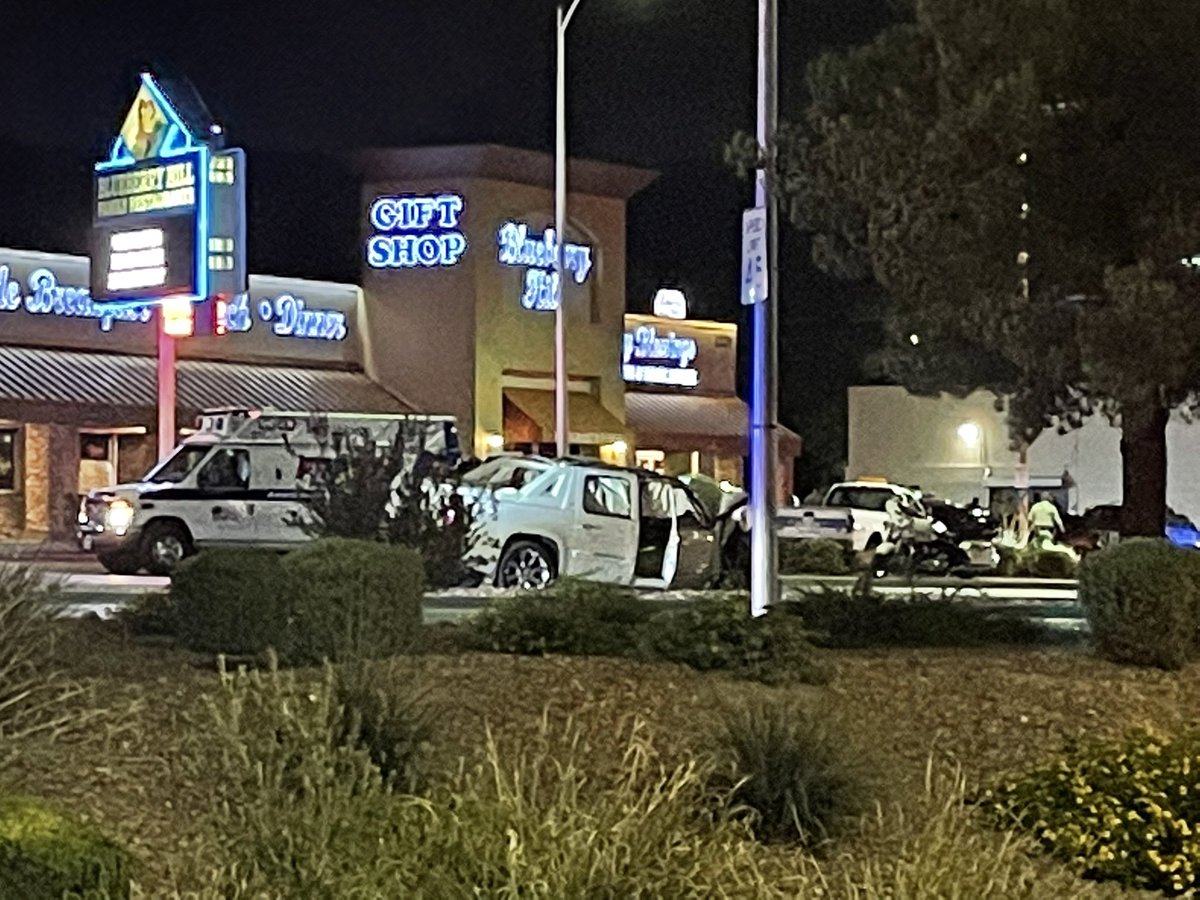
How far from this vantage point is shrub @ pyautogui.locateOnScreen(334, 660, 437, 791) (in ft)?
27.8

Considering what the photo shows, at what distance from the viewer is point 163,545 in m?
→ 26.4

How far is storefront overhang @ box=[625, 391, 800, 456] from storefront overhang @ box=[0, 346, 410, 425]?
916 centimetres

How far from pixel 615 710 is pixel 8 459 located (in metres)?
31.1

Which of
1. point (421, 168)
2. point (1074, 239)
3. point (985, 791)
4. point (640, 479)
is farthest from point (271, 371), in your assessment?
point (985, 791)

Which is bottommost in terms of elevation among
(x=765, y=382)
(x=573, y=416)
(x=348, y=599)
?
(x=348, y=599)

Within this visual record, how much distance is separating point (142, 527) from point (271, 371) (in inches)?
717

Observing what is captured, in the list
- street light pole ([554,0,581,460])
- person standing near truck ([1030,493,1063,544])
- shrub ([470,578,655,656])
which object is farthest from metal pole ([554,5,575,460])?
shrub ([470,578,655,656])

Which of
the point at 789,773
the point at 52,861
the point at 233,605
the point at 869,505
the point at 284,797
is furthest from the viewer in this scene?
the point at 869,505

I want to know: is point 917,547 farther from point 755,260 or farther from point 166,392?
point 755,260

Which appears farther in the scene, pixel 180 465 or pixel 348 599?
pixel 180 465

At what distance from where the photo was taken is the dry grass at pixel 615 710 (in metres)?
8.32

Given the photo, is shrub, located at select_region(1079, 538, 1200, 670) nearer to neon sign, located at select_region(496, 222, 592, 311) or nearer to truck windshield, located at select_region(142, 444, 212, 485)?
truck windshield, located at select_region(142, 444, 212, 485)

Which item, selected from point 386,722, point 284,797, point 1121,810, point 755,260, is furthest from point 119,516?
point 284,797

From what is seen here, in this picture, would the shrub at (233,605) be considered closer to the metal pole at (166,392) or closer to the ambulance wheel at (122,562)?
the ambulance wheel at (122,562)
